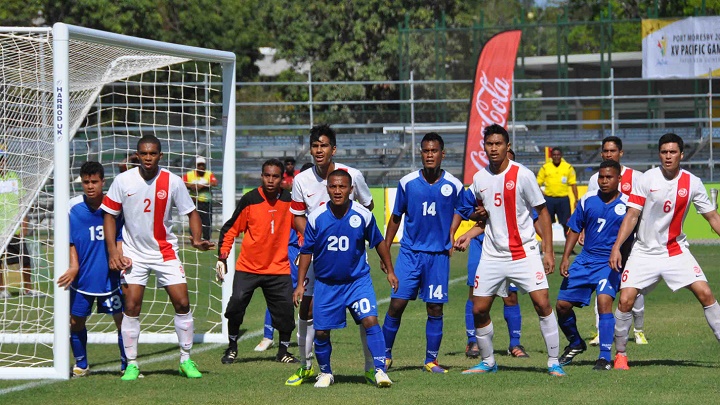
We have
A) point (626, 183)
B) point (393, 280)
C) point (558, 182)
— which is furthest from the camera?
point (558, 182)

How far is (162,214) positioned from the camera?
384 inches

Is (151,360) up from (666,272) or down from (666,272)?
down

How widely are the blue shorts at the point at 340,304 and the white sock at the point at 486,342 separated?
115 cm

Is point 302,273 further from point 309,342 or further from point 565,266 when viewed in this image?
point 565,266

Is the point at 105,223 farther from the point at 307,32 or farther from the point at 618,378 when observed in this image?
the point at 307,32

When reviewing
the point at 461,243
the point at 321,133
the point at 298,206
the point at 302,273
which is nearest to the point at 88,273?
the point at 298,206

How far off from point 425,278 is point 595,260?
1.71 meters

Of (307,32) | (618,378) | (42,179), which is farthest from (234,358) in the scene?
(307,32)

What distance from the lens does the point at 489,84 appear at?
75.4 ft

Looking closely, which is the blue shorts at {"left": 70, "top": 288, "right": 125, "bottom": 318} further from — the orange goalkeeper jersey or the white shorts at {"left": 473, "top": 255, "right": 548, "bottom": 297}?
the white shorts at {"left": 473, "top": 255, "right": 548, "bottom": 297}

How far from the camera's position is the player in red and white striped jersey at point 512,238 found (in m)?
9.31

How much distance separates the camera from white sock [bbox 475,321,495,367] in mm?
9617

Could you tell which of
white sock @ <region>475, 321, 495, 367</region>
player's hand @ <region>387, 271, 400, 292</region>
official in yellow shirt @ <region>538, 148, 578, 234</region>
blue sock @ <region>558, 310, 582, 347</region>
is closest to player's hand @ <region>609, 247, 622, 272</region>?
blue sock @ <region>558, 310, 582, 347</region>

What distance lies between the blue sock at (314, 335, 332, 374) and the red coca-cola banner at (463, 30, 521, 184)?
13.3m
